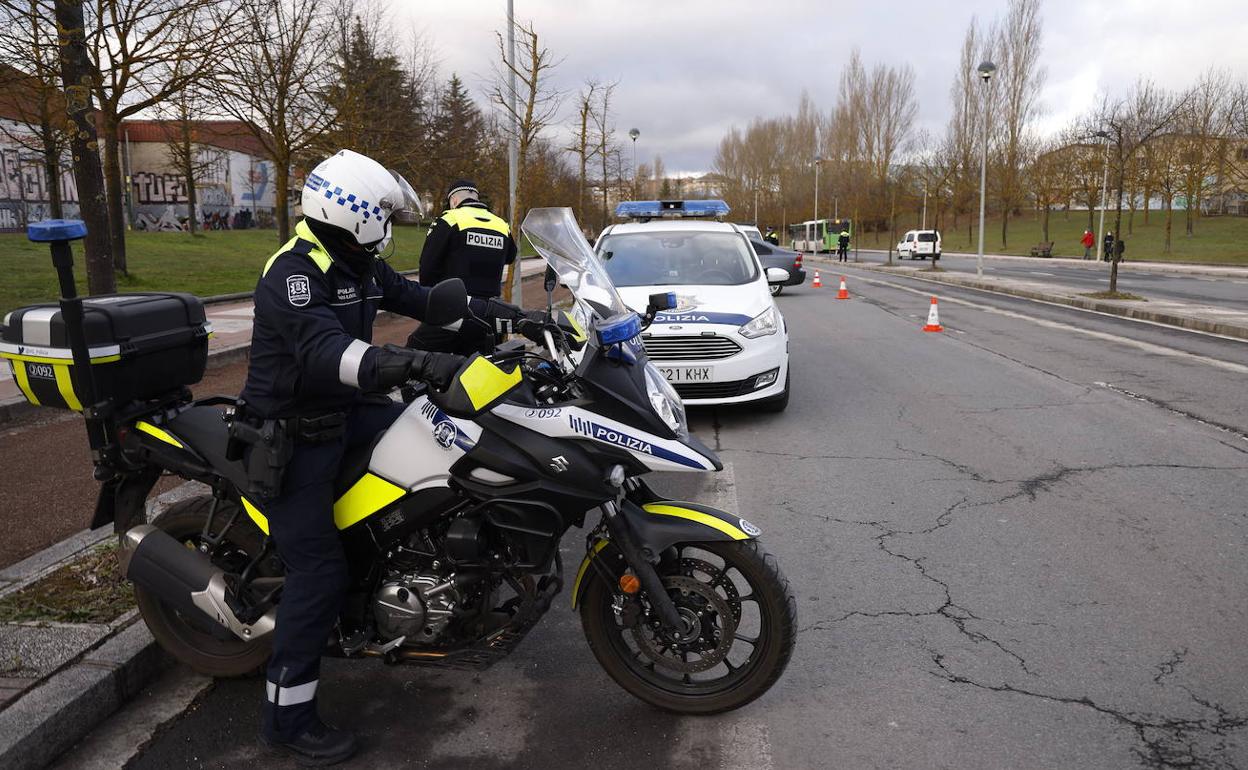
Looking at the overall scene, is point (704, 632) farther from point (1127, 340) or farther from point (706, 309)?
point (1127, 340)

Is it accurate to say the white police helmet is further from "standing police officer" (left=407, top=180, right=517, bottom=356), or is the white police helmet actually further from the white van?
the white van

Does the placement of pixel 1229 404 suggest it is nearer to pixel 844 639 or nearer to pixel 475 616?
pixel 844 639

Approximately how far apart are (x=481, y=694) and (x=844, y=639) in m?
1.53

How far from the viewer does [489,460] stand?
291cm

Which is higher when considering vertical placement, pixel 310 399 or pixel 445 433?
pixel 310 399

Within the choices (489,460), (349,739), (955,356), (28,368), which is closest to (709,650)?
(489,460)

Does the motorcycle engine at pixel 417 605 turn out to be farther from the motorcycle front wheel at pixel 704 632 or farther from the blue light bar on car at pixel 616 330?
the blue light bar on car at pixel 616 330

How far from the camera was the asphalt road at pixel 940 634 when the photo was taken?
121 inches

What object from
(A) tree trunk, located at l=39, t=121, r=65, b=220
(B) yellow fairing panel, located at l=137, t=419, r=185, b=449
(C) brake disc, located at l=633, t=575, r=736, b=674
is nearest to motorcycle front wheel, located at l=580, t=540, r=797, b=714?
(C) brake disc, located at l=633, t=575, r=736, b=674

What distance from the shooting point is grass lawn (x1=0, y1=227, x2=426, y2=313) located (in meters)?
18.1

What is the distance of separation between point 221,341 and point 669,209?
22.3 ft

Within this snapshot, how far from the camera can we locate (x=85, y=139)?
8.05 m

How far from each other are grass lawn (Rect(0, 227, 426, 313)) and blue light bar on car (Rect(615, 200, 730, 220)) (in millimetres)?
3566

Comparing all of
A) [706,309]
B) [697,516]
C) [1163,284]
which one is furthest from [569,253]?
[1163,284]
